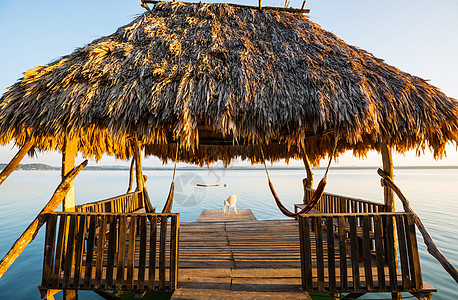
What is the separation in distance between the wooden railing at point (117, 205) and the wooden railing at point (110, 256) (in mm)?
567

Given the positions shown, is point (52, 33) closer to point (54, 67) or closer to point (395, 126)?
point (54, 67)

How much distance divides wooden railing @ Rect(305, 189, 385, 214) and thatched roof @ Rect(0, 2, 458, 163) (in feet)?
2.84

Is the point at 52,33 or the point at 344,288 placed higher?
the point at 52,33

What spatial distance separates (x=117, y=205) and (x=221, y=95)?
2500 millimetres

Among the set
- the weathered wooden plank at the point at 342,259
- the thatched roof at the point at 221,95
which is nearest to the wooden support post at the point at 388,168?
the thatched roof at the point at 221,95

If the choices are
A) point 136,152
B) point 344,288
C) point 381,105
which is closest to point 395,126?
point 381,105

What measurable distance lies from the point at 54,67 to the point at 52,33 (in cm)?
653

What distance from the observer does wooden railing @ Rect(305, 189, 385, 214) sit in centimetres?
275

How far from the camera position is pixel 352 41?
147 inches

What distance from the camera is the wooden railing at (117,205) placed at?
2.87 m

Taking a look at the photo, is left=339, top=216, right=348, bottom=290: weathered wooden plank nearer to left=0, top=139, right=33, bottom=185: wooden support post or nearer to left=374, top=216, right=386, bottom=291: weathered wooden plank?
left=374, top=216, right=386, bottom=291: weathered wooden plank

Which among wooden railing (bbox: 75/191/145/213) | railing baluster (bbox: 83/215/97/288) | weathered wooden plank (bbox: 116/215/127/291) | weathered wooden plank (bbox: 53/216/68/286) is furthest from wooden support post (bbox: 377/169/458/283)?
wooden railing (bbox: 75/191/145/213)

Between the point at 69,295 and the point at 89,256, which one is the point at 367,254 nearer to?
the point at 89,256

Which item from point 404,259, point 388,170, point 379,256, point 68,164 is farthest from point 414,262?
point 68,164
